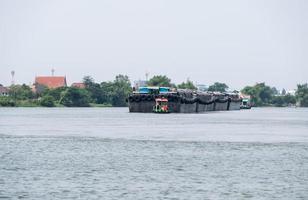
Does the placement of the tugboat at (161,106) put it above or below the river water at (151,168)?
above

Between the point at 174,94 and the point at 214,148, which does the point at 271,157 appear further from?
the point at 174,94

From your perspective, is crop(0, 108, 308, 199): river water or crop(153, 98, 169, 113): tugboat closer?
crop(0, 108, 308, 199): river water

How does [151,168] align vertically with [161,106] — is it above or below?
below

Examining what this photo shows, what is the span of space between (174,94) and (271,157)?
13255 cm

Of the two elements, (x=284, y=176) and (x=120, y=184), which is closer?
(x=120, y=184)

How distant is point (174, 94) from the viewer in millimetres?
194125

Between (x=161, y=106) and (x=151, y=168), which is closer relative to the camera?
(x=151, y=168)

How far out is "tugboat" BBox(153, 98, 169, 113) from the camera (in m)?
188

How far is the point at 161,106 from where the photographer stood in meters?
189

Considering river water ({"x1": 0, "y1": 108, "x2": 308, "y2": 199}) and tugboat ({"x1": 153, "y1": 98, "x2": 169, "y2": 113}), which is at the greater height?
tugboat ({"x1": 153, "y1": 98, "x2": 169, "y2": 113})

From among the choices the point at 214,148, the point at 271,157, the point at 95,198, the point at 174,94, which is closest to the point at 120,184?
the point at 95,198

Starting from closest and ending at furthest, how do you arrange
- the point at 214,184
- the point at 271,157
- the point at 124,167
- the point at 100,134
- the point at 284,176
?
1. the point at 214,184
2. the point at 284,176
3. the point at 124,167
4. the point at 271,157
5. the point at 100,134

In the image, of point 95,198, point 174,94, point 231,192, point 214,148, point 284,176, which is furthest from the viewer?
point 174,94

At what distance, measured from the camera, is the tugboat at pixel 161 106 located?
616 ft
